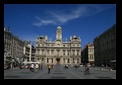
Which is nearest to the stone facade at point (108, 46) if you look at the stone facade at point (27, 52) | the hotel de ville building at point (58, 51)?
the stone facade at point (27, 52)

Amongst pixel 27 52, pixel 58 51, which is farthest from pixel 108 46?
pixel 58 51

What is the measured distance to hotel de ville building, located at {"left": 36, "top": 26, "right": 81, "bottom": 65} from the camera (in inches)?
6900

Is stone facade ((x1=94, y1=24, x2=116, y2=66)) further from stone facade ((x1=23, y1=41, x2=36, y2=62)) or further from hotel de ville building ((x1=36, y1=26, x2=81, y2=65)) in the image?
hotel de ville building ((x1=36, y1=26, x2=81, y2=65))

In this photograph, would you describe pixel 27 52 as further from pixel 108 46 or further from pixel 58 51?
pixel 108 46

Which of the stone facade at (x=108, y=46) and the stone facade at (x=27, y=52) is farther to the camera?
the stone facade at (x=27, y=52)

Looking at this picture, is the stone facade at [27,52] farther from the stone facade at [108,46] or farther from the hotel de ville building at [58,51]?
the stone facade at [108,46]

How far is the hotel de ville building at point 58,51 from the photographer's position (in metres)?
175

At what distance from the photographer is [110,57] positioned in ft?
282

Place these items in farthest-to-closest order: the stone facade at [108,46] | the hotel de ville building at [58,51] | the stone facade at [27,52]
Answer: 1. the hotel de ville building at [58,51]
2. the stone facade at [27,52]
3. the stone facade at [108,46]

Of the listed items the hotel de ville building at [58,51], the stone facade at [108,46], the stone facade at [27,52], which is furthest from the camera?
the hotel de ville building at [58,51]

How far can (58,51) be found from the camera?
582 ft
